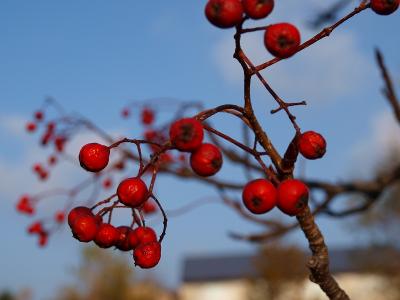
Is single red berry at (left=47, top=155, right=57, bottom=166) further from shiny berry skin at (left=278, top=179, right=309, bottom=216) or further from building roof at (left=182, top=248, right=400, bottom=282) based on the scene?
building roof at (left=182, top=248, right=400, bottom=282)

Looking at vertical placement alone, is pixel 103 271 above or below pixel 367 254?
below

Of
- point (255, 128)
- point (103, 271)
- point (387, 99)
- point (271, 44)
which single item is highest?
point (103, 271)

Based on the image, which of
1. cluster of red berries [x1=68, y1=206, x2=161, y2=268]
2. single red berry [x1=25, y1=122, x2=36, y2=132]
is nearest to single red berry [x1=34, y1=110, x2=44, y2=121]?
single red berry [x1=25, y1=122, x2=36, y2=132]

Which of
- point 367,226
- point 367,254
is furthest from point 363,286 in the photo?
point 367,226

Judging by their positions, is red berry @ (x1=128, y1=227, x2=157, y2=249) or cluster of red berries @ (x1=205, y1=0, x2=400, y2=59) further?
red berry @ (x1=128, y1=227, x2=157, y2=249)

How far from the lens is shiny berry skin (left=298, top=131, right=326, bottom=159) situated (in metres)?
1.40

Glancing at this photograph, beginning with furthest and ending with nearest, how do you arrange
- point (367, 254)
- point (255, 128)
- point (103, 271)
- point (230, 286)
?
point (230, 286) < point (103, 271) < point (367, 254) < point (255, 128)

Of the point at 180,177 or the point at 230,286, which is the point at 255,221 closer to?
the point at 180,177

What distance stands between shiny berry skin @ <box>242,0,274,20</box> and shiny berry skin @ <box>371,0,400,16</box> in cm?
32

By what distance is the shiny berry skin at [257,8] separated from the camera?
1.23 m

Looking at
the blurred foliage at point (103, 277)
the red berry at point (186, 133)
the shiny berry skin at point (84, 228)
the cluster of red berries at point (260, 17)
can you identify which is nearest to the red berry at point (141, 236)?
the shiny berry skin at point (84, 228)

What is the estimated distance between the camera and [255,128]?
1404 millimetres

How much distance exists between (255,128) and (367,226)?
27.1 meters

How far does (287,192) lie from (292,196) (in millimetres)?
18
